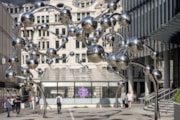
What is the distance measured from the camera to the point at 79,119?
105ft

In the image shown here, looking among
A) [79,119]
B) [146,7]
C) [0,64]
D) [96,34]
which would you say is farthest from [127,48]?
[0,64]

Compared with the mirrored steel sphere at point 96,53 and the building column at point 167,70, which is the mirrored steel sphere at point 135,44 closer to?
the mirrored steel sphere at point 96,53

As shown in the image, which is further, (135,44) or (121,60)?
(135,44)

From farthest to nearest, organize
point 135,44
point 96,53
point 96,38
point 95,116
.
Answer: point 95,116 → point 96,38 → point 135,44 → point 96,53

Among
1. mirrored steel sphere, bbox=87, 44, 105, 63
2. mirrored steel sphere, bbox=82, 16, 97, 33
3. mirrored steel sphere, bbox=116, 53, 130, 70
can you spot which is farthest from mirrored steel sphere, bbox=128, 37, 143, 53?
mirrored steel sphere, bbox=87, 44, 105, 63

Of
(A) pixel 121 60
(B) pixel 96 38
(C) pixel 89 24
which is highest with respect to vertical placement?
(B) pixel 96 38

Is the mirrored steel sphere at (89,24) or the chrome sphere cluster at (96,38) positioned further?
the mirrored steel sphere at (89,24)

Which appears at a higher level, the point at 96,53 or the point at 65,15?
the point at 65,15

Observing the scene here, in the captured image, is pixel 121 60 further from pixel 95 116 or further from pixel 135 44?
pixel 95 116

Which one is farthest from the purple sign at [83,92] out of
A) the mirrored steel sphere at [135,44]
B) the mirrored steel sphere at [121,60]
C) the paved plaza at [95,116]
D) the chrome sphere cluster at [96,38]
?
the mirrored steel sphere at [121,60]

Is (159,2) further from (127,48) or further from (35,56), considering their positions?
(127,48)

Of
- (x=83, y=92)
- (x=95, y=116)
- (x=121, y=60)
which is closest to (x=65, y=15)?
(x=121, y=60)

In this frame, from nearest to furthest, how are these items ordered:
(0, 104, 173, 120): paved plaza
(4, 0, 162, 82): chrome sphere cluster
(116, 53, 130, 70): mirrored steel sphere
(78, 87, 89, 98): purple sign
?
(4, 0, 162, 82): chrome sphere cluster
(116, 53, 130, 70): mirrored steel sphere
(0, 104, 173, 120): paved plaza
(78, 87, 89, 98): purple sign

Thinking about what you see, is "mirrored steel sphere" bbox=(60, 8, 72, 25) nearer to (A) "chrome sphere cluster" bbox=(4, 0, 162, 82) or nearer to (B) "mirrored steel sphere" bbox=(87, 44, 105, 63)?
(A) "chrome sphere cluster" bbox=(4, 0, 162, 82)
